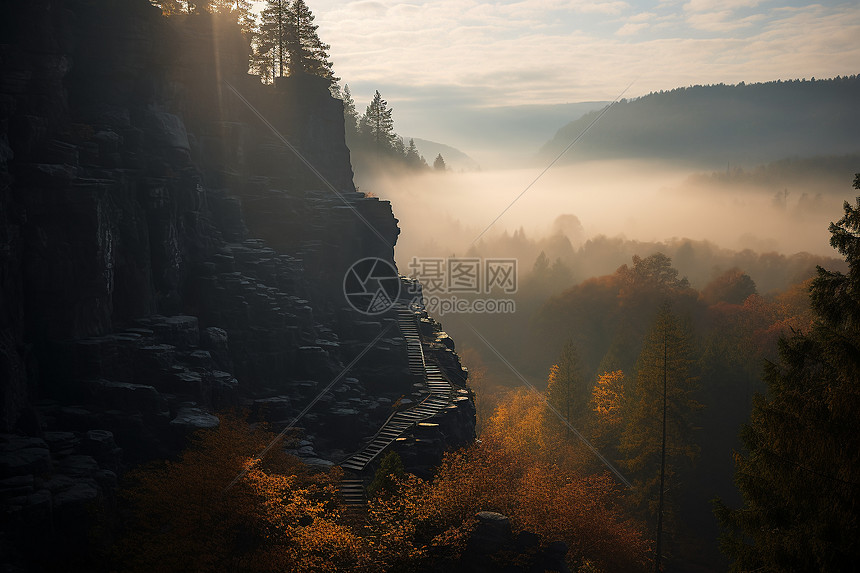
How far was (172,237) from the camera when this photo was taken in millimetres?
41875

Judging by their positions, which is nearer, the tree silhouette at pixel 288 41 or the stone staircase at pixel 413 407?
the stone staircase at pixel 413 407

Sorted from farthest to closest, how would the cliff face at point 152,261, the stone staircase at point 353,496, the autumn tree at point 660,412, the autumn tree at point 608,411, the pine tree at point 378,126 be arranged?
the pine tree at point 378,126 < the autumn tree at point 608,411 < the autumn tree at point 660,412 < the stone staircase at point 353,496 < the cliff face at point 152,261

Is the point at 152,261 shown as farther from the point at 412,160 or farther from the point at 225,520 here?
the point at 412,160

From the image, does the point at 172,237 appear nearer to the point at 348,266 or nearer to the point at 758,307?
the point at 348,266

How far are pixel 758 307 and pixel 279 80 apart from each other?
75.1 meters

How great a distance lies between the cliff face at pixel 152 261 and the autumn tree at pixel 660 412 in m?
15.4

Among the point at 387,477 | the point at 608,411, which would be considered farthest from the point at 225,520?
the point at 608,411

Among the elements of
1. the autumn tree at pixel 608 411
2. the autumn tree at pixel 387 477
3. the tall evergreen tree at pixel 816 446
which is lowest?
the autumn tree at pixel 608 411

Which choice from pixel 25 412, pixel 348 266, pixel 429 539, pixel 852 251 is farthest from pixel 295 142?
pixel 852 251

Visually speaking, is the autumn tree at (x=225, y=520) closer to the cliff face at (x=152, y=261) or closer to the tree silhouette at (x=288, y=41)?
the cliff face at (x=152, y=261)

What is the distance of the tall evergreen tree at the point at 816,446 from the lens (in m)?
17.5

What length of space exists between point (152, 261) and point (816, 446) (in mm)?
39223

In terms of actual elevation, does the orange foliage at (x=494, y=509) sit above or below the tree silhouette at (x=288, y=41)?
below

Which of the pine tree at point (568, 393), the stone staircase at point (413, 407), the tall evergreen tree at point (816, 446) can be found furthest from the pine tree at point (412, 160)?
the tall evergreen tree at point (816, 446)
